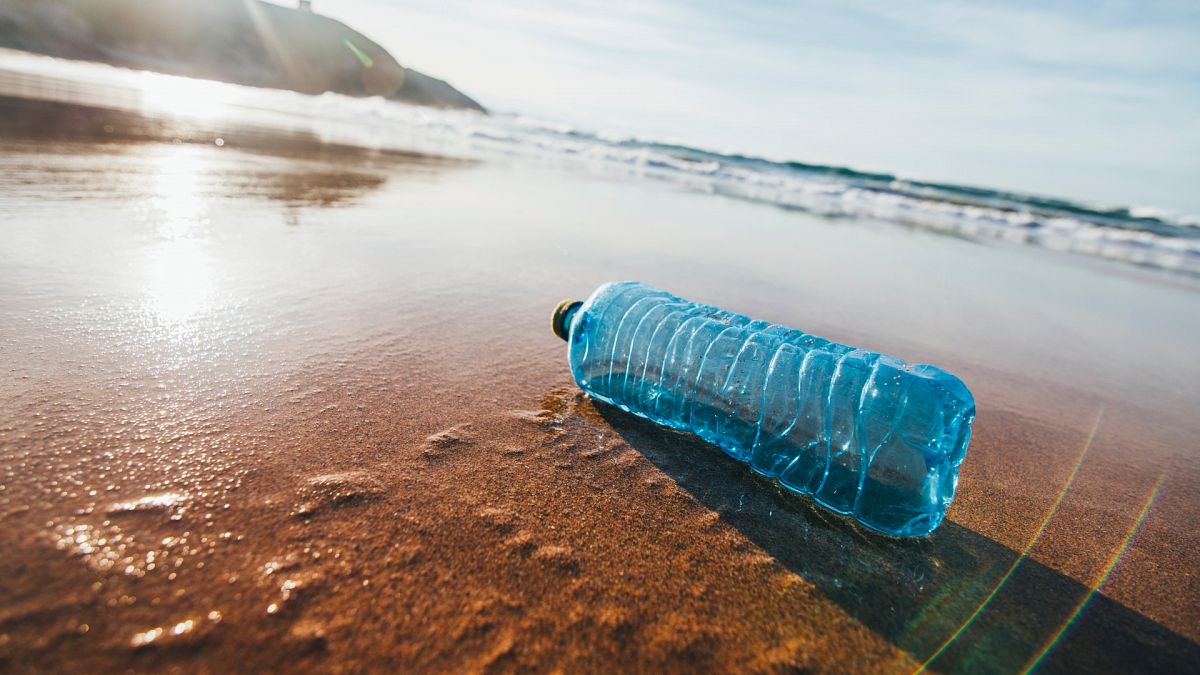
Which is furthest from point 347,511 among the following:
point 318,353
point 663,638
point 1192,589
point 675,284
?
point 675,284

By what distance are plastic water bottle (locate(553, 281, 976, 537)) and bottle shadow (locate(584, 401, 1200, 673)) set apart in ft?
0.31

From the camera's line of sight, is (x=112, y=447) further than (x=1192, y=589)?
No

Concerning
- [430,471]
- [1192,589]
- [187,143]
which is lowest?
[1192,589]

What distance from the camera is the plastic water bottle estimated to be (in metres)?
1.30

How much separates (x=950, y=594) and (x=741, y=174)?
16692 mm

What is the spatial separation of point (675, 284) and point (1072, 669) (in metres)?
2.51

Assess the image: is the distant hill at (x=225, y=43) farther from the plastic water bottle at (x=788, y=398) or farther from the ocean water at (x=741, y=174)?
the plastic water bottle at (x=788, y=398)

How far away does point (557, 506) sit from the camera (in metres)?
1.18

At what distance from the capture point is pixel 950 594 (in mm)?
1098

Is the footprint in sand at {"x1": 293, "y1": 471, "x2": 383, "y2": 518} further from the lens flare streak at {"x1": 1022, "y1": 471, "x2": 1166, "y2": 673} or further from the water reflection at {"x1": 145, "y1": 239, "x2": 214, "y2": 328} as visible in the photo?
the lens flare streak at {"x1": 1022, "y1": 471, "x2": 1166, "y2": 673}

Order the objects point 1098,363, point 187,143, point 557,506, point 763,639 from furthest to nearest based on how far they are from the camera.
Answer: point 187,143
point 1098,363
point 557,506
point 763,639

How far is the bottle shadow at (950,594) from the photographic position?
3.22 feet

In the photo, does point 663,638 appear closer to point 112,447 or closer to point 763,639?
point 763,639

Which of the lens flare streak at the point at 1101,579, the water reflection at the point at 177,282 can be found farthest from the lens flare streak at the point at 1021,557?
the water reflection at the point at 177,282
